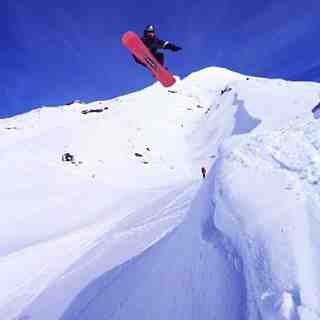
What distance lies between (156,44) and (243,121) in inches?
903

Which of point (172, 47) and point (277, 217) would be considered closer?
point (277, 217)

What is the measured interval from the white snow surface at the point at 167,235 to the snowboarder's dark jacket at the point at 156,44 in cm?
393

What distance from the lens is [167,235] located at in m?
8.95

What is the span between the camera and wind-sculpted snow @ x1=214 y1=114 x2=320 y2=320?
348cm

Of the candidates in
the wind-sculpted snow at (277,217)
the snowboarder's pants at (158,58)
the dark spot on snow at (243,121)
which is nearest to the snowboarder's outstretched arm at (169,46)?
the snowboarder's pants at (158,58)

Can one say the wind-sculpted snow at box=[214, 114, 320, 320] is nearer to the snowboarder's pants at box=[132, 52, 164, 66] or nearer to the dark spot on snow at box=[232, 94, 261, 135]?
the snowboarder's pants at box=[132, 52, 164, 66]

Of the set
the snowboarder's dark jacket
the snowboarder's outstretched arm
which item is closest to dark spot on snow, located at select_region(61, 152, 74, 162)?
the snowboarder's dark jacket

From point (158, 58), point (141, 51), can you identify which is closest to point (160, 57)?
point (158, 58)

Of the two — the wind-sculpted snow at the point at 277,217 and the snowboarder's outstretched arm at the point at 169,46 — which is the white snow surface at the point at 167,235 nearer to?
the wind-sculpted snow at the point at 277,217

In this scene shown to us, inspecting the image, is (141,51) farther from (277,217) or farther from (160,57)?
(277,217)

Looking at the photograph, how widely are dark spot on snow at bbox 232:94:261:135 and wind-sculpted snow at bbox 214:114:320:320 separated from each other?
24833 millimetres

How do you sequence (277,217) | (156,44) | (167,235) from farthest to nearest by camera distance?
(156,44) → (167,235) → (277,217)

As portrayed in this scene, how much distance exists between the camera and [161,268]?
697cm

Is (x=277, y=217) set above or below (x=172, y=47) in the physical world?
below
